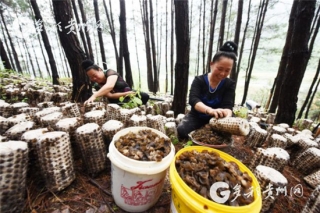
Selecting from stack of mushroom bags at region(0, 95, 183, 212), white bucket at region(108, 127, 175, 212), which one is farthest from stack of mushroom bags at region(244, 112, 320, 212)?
stack of mushroom bags at region(0, 95, 183, 212)

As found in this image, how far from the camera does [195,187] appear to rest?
3.30 ft

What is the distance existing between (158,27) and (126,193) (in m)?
15.3

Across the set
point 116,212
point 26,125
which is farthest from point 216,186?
point 26,125

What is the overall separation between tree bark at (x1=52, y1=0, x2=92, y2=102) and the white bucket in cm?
334

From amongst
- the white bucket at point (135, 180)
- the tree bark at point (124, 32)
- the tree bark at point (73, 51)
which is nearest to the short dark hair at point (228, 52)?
the white bucket at point (135, 180)

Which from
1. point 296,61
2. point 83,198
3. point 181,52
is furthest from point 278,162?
point 296,61

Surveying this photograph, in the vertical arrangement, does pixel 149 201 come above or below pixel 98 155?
below

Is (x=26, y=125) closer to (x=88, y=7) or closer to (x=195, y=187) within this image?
(x=195, y=187)

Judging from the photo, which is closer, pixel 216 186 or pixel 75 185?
pixel 216 186

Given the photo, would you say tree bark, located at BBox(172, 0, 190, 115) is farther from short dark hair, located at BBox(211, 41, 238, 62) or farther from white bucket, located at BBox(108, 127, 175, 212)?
white bucket, located at BBox(108, 127, 175, 212)

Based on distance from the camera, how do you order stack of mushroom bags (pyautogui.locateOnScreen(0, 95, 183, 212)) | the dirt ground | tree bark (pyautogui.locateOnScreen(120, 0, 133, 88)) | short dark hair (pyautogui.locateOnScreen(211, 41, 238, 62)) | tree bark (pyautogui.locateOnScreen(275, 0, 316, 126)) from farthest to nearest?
tree bark (pyautogui.locateOnScreen(120, 0, 133, 88))
tree bark (pyautogui.locateOnScreen(275, 0, 316, 126))
short dark hair (pyautogui.locateOnScreen(211, 41, 238, 62))
the dirt ground
stack of mushroom bags (pyautogui.locateOnScreen(0, 95, 183, 212))

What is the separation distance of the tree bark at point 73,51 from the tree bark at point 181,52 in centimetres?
245

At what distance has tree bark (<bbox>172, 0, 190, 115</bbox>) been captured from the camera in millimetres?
3182

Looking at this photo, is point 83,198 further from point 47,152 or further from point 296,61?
point 296,61
